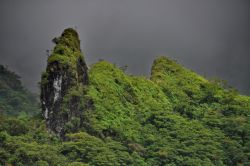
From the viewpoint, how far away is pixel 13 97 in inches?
4291

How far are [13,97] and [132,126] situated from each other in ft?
211

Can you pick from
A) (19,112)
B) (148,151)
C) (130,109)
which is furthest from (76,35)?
(19,112)

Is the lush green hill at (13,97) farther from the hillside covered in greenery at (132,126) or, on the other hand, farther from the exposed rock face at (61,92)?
the exposed rock face at (61,92)

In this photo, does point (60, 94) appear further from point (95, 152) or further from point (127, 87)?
point (127, 87)

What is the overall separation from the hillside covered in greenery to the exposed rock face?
115 mm

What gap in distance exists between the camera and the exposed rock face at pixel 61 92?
150 ft

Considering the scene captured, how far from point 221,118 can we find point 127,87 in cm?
1159

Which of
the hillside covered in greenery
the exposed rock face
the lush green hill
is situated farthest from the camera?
the lush green hill

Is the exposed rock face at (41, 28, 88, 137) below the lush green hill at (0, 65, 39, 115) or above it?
below

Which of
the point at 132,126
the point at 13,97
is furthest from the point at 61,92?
the point at 13,97

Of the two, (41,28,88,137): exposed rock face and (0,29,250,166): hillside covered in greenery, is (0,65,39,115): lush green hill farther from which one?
(41,28,88,137): exposed rock face

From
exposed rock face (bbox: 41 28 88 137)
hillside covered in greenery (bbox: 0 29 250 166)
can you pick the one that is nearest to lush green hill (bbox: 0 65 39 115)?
hillside covered in greenery (bbox: 0 29 250 166)

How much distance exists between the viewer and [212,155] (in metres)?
47.5

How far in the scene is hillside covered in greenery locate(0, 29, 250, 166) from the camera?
41938 mm
